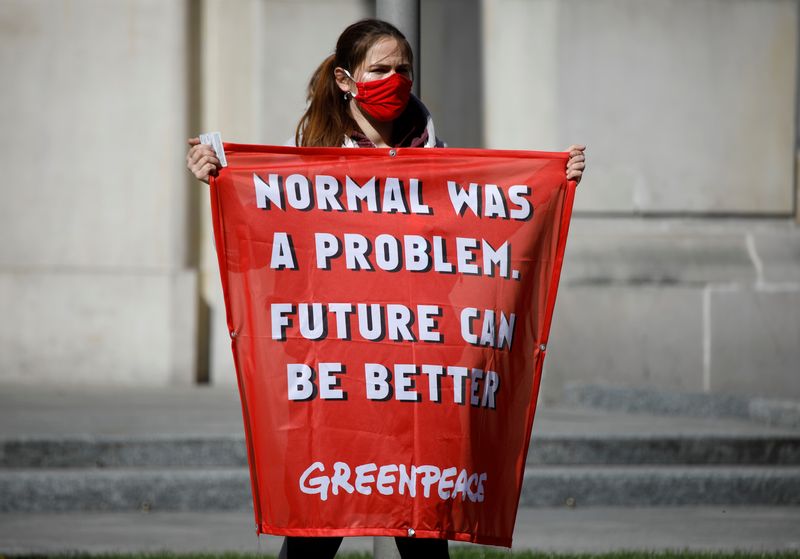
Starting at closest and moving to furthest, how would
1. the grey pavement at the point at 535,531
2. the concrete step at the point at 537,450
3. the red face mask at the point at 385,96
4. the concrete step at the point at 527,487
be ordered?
the red face mask at the point at 385,96 < the grey pavement at the point at 535,531 < the concrete step at the point at 527,487 < the concrete step at the point at 537,450

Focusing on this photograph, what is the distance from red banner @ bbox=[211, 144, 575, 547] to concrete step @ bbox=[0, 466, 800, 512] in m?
3.04

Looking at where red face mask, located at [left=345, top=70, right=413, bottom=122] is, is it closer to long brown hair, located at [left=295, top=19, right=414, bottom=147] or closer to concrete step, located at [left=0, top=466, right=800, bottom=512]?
long brown hair, located at [left=295, top=19, right=414, bottom=147]

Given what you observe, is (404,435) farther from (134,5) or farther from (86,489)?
(134,5)

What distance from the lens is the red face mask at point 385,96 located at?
3.96 m

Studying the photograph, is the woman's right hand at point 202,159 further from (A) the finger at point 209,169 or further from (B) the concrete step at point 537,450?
(B) the concrete step at point 537,450

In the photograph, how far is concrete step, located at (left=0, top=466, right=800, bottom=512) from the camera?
6.96 meters

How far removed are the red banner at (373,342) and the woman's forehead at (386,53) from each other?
10.5 inches

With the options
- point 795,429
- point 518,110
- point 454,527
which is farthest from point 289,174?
point 518,110

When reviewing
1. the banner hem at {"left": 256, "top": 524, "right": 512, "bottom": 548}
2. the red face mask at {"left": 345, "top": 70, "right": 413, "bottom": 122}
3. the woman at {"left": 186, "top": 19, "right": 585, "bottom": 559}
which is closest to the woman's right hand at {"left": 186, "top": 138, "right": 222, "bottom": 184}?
the woman at {"left": 186, "top": 19, "right": 585, "bottom": 559}

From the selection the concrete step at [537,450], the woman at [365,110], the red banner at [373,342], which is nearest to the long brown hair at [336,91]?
Result: the woman at [365,110]

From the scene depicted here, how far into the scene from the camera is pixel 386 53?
402 centimetres

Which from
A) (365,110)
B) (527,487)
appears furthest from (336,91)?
(527,487)

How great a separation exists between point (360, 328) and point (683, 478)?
12.2ft

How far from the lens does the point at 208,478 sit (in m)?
7.01
